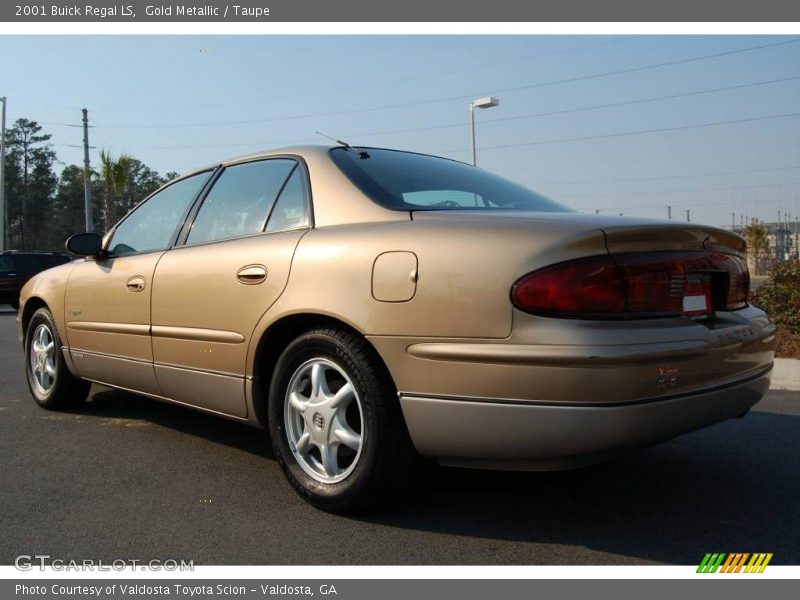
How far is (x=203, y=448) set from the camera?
391 cm

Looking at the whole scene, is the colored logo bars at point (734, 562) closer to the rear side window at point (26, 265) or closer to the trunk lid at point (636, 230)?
the trunk lid at point (636, 230)

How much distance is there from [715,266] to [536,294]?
0.87m

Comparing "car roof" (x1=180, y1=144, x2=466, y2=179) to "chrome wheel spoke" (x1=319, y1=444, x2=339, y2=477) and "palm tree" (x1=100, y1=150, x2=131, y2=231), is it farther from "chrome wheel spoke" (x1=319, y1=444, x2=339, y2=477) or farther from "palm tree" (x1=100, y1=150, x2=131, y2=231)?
"palm tree" (x1=100, y1=150, x2=131, y2=231)

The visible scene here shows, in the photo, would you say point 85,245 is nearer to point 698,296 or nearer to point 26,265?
point 698,296

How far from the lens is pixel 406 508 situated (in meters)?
2.89

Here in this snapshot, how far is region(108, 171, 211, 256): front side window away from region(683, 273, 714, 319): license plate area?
8.68 ft

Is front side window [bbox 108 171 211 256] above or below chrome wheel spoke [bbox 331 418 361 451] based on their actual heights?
above

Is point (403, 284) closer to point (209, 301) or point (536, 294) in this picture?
point (536, 294)

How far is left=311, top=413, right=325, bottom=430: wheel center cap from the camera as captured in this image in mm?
2852

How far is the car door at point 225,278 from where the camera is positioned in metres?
3.15

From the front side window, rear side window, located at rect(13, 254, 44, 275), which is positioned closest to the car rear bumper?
the front side window

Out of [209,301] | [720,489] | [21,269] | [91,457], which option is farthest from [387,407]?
[21,269]
